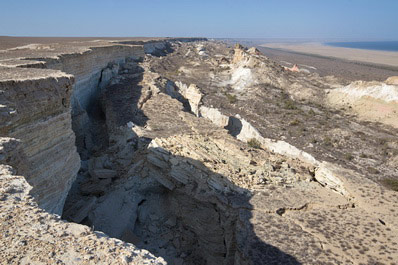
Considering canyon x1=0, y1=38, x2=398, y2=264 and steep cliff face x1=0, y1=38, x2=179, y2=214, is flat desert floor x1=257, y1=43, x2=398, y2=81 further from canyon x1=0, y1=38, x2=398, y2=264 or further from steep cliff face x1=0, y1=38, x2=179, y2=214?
steep cliff face x1=0, y1=38, x2=179, y2=214

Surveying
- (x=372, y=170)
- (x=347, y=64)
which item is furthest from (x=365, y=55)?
(x=372, y=170)

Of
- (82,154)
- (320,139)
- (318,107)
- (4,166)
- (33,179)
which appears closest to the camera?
(4,166)

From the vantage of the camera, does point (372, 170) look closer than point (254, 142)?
Yes

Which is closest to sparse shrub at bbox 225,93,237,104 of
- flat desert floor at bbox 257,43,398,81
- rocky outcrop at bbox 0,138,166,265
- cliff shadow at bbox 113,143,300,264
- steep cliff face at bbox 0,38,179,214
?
cliff shadow at bbox 113,143,300,264

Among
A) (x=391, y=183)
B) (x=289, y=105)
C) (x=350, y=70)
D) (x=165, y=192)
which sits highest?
(x=350, y=70)

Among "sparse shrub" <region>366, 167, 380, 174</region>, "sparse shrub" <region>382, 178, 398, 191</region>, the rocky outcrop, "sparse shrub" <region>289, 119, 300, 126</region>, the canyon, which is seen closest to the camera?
the rocky outcrop

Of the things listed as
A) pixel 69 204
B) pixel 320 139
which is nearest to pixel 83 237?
pixel 69 204

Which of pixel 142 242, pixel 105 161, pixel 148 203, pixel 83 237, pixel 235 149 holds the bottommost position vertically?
pixel 142 242

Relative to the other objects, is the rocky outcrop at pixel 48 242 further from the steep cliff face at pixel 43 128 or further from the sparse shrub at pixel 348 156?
the sparse shrub at pixel 348 156

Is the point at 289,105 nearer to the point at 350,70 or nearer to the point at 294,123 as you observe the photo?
the point at 294,123

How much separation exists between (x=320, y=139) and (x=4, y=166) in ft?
40.2

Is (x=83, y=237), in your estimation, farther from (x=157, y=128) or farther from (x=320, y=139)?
(x=320, y=139)

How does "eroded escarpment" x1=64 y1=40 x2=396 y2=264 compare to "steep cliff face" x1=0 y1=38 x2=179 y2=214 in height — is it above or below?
below

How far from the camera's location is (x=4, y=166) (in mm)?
3420
